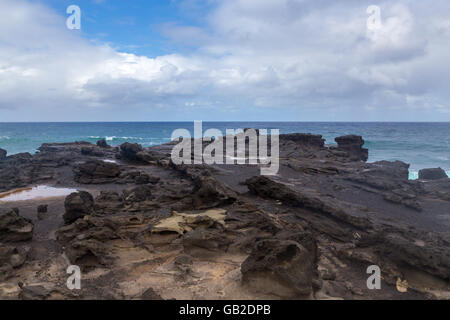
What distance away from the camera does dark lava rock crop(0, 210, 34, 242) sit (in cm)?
715

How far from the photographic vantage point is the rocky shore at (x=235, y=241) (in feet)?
16.6

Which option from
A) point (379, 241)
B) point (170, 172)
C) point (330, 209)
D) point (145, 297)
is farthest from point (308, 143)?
point (145, 297)

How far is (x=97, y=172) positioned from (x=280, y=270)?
12.1 m

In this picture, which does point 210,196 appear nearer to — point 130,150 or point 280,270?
point 280,270

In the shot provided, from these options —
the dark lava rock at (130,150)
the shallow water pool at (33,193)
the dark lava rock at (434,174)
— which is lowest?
the shallow water pool at (33,193)

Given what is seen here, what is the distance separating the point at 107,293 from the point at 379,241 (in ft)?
16.6

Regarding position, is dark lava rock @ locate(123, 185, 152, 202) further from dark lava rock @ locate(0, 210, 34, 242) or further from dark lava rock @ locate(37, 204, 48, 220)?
dark lava rock @ locate(0, 210, 34, 242)

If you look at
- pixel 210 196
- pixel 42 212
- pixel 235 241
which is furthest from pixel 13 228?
pixel 235 241

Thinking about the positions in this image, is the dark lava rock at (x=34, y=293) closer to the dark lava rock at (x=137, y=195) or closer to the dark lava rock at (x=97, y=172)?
the dark lava rock at (x=137, y=195)

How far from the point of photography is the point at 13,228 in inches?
286

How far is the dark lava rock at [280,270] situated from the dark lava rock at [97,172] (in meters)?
11.0

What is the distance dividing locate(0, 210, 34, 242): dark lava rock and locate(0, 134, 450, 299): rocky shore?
2 centimetres

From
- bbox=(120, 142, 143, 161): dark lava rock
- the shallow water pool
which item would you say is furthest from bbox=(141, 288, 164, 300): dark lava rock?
bbox=(120, 142, 143, 161): dark lava rock

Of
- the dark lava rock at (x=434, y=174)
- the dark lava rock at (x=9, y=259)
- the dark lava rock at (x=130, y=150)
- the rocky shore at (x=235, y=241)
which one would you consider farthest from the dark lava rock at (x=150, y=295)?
the dark lava rock at (x=434, y=174)
